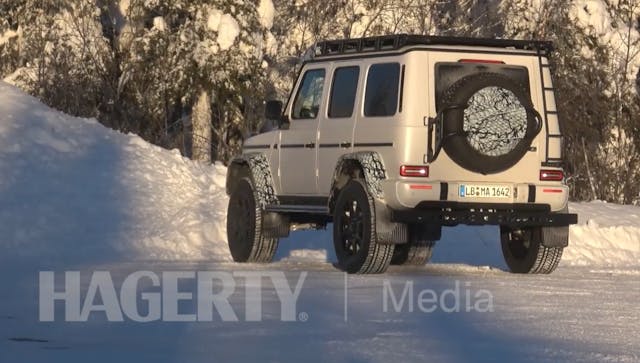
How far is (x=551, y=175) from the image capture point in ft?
49.6

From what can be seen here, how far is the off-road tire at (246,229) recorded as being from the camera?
16625mm

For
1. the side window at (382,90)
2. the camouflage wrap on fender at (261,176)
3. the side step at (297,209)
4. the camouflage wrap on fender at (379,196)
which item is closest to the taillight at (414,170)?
the camouflage wrap on fender at (379,196)

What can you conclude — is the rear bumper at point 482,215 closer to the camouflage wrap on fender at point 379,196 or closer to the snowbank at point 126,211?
the camouflage wrap on fender at point 379,196

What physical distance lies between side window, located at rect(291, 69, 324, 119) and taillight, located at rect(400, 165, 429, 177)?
5.69 ft

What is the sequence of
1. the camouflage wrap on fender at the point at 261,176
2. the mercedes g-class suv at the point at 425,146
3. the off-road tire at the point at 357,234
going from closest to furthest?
the mercedes g-class suv at the point at 425,146 < the off-road tire at the point at 357,234 < the camouflage wrap on fender at the point at 261,176

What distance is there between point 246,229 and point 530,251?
2.95 m

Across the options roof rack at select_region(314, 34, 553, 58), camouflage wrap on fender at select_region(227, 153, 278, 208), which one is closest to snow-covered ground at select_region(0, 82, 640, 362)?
camouflage wrap on fender at select_region(227, 153, 278, 208)

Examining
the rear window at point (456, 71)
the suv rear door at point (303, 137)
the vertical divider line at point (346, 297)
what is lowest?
the vertical divider line at point (346, 297)

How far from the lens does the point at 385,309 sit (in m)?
11.6

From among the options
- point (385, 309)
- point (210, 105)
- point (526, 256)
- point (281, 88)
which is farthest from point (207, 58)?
point (385, 309)

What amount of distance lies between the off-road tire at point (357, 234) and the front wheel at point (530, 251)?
1654 mm

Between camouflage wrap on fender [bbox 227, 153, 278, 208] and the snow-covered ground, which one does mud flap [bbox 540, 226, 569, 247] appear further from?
camouflage wrap on fender [bbox 227, 153, 278, 208]

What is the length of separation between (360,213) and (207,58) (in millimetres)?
20562

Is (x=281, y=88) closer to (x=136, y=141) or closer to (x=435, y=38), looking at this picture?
(x=136, y=141)
